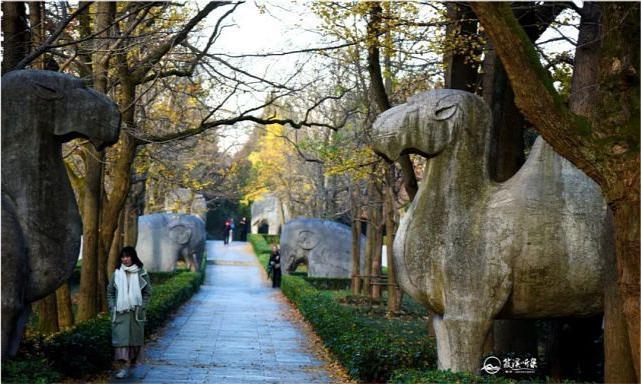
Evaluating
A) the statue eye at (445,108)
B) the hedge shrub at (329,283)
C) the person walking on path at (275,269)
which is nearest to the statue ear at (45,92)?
the statue eye at (445,108)

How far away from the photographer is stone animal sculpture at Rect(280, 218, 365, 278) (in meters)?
32.8

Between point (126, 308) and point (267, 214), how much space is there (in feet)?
185

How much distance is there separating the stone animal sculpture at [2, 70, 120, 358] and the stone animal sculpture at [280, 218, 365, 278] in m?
24.7

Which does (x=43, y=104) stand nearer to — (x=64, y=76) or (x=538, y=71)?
(x=64, y=76)

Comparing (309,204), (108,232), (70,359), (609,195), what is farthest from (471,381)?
(309,204)

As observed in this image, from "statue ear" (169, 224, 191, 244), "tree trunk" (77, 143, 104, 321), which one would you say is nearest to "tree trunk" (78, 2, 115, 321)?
"tree trunk" (77, 143, 104, 321)

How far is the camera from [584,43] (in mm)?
9047

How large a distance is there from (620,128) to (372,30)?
22.4ft

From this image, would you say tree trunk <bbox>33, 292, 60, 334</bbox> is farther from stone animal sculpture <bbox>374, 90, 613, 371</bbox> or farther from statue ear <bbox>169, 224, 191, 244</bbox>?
statue ear <bbox>169, 224, 191, 244</bbox>

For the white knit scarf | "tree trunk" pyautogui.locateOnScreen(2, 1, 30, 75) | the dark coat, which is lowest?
the dark coat

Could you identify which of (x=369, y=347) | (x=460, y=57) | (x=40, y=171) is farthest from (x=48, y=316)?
(x=460, y=57)

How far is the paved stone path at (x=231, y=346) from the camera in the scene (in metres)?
11.9

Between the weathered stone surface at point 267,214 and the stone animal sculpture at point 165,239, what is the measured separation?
29.8m

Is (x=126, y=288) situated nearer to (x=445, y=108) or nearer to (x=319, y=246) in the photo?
(x=445, y=108)
